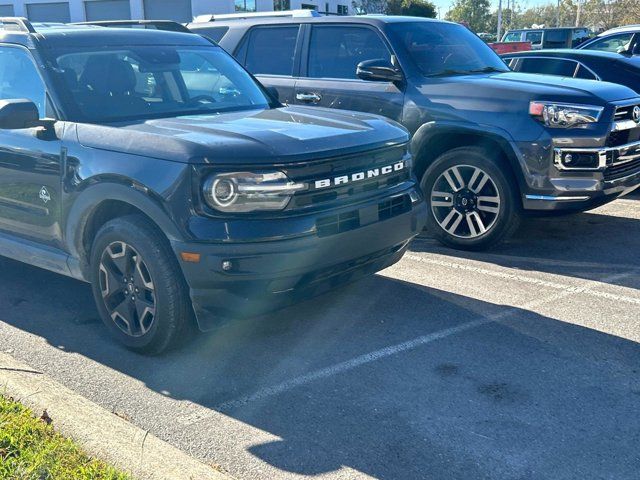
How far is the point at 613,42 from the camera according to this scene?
40.0 feet

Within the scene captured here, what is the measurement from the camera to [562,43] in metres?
28.6

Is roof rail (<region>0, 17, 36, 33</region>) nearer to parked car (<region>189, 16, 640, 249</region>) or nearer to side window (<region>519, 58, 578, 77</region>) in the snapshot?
parked car (<region>189, 16, 640, 249</region>)

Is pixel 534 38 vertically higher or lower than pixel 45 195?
higher

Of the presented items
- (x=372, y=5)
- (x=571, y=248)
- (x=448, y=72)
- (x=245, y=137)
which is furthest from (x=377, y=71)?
(x=372, y=5)

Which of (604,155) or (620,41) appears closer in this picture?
(604,155)

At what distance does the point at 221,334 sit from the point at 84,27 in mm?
2550

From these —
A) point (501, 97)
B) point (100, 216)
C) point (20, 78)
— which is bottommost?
point (100, 216)

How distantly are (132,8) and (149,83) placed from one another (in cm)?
3699

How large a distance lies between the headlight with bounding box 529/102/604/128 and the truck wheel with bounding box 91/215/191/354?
329 cm

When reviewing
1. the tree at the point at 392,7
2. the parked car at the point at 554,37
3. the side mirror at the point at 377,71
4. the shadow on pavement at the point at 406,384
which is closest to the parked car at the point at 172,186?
the shadow on pavement at the point at 406,384

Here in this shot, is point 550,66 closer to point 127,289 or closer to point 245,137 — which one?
point 245,137

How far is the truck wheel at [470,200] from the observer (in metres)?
5.92

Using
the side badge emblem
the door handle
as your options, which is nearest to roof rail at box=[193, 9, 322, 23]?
the door handle

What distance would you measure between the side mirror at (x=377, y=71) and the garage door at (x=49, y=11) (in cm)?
3933
